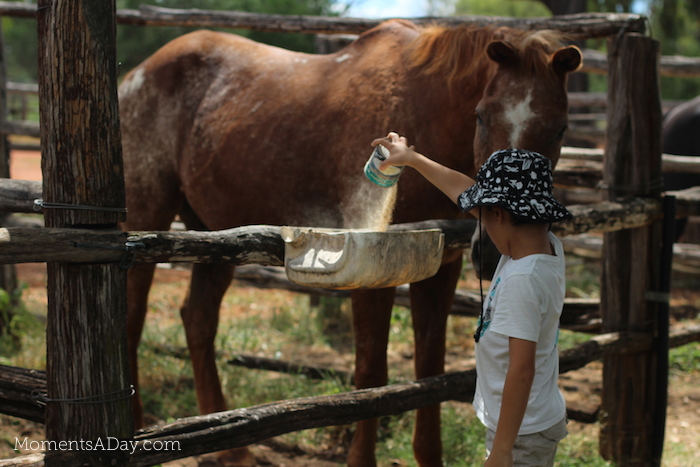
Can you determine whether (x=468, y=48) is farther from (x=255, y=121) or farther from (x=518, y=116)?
(x=255, y=121)

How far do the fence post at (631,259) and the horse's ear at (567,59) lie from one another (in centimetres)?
96

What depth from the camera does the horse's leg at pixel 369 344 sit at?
313 centimetres

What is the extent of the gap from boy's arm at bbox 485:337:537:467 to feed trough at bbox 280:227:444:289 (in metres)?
0.43

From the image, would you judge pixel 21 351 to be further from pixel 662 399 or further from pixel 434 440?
pixel 662 399

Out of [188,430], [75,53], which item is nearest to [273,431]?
[188,430]

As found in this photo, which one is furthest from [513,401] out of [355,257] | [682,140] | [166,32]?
[166,32]

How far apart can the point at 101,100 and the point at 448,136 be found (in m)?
1.69

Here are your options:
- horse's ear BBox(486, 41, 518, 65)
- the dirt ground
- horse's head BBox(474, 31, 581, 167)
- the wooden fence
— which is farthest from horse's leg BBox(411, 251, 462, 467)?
horse's ear BBox(486, 41, 518, 65)

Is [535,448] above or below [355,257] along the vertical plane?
below

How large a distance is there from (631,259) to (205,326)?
2.58 metres

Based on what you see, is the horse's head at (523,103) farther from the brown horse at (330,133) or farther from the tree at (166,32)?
the tree at (166,32)

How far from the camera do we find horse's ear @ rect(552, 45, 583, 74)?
264 centimetres

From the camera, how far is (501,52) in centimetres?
269

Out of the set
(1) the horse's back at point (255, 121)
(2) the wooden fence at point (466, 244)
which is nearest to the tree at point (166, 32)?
(1) the horse's back at point (255, 121)
